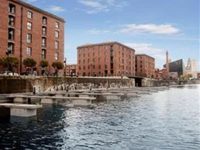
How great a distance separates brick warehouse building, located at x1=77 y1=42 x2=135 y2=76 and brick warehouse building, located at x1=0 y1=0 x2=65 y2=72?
173 feet

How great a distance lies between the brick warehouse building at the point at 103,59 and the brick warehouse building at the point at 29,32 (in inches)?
2080

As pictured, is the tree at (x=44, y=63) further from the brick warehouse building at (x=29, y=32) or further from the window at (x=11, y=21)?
the window at (x=11, y=21)

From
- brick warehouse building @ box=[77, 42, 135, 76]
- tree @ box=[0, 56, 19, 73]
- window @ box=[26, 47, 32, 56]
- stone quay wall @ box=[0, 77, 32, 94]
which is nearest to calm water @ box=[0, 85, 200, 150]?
stone quay wall @ box=[0, 77, 32, 94]

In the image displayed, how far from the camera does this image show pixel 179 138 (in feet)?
75.0

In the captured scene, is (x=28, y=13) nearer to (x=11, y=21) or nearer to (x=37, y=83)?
(x=11, y=21)

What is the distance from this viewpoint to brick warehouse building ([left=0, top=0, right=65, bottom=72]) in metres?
69.1

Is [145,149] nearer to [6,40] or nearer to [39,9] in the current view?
[6,40]

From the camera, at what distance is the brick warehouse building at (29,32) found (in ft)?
227

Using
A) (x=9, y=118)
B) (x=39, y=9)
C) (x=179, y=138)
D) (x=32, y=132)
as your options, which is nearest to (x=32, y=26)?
(x=39, y=9)

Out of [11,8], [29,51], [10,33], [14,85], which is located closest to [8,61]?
[14,85]

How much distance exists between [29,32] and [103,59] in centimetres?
6948

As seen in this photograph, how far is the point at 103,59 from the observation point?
143250 millimetres

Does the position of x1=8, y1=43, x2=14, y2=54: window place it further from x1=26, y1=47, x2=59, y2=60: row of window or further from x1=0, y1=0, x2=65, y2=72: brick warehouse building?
x1=26, y1=47, x2=59, y2=60: row of window

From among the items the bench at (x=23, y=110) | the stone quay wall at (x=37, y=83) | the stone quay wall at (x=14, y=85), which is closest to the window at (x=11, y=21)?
the stone quay wall at (x=37, y=83)
